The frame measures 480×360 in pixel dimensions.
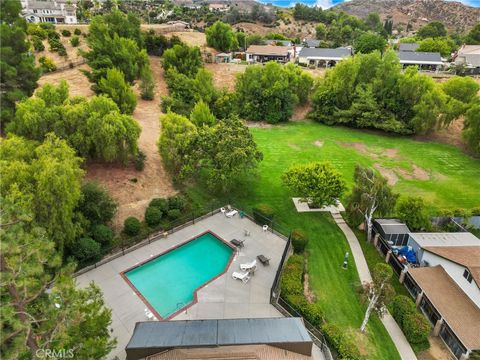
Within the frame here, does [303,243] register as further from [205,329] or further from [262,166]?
[262,166]

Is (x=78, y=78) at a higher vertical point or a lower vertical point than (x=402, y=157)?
higher

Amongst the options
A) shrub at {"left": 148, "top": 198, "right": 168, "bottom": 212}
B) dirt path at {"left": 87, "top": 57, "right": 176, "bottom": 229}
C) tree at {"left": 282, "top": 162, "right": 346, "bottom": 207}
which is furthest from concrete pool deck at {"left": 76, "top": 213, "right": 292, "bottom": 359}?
→ tree at {"left": 282, "top": 162, "right": 346, "bottom": 207}

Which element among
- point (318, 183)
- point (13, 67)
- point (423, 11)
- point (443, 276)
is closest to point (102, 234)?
point (318, 183)

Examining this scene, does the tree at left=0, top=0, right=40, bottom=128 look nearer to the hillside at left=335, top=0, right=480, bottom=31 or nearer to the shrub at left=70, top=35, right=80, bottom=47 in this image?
the shrub at left=70, top=35, right=80, bottom=47

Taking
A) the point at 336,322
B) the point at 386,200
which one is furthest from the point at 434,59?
the point at 336,322

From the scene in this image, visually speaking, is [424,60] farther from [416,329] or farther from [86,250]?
[86,250]

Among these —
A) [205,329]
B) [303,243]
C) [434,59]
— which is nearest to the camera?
[205,329]
